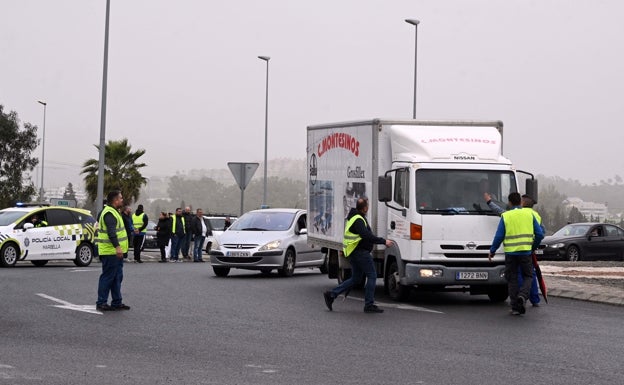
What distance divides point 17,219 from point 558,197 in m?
99.7

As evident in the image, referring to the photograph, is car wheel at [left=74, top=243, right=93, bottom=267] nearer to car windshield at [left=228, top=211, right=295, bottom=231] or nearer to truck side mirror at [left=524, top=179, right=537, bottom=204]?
car windshield at [left=228, top=211, right=295, bottom=231]

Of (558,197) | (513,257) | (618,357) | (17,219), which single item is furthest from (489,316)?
(558,197)

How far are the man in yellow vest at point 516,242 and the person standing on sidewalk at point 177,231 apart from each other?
66.2 feet

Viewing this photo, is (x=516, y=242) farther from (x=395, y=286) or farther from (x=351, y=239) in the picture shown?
(x=395, y=286)

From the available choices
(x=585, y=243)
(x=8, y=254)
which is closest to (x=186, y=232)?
(x=8, y=254)

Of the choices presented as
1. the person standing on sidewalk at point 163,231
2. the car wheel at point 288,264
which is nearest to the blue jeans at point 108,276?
the car wheel at point 288,264

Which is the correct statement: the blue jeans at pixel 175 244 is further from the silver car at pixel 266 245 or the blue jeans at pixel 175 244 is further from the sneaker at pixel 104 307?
the sneaker at pixel 104 307

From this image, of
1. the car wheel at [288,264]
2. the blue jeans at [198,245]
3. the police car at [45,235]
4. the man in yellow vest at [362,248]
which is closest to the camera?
the man in yellow vest at [362,248]

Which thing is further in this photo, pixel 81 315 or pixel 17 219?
pixel 17 219

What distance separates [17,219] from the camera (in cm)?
2906

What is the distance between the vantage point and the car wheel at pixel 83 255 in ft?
100

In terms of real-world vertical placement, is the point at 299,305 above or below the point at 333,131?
below

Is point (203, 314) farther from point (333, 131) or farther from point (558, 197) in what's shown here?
point (558, 197)

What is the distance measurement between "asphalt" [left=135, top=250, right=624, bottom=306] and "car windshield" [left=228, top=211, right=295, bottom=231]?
232 inches
